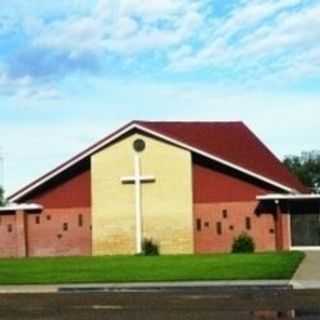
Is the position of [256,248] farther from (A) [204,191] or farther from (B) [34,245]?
(B) [34,245]

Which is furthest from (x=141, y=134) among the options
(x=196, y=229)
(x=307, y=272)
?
(x=307, y=272)

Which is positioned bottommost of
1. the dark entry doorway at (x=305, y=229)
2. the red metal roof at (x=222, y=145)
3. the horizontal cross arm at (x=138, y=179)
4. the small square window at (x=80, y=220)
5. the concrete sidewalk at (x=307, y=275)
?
the concrete sidewalk at (x=307, y=275)

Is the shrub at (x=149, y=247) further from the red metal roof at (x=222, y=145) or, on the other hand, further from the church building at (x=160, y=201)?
the red metal roof at (x=222, y=145)

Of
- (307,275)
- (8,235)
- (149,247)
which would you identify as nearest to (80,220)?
(8,235)

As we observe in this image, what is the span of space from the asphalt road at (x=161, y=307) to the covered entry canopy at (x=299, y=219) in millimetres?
36048

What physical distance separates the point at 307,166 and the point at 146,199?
2406 inches

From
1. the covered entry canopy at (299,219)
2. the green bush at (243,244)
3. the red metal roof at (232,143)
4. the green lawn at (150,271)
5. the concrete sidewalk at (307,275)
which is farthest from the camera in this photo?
the red metal roof at (232,143)

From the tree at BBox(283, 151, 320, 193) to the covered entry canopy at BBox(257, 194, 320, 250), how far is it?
184ft

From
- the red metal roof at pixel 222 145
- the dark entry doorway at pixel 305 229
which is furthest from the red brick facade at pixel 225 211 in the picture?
the red metal roof at pixel 222 145

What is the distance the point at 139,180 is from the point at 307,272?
68.7 feet

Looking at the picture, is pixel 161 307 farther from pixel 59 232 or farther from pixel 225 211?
pixel 59 232

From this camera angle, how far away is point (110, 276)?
31.1 meters

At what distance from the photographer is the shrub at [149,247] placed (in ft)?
171

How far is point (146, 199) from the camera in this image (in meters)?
53.5
